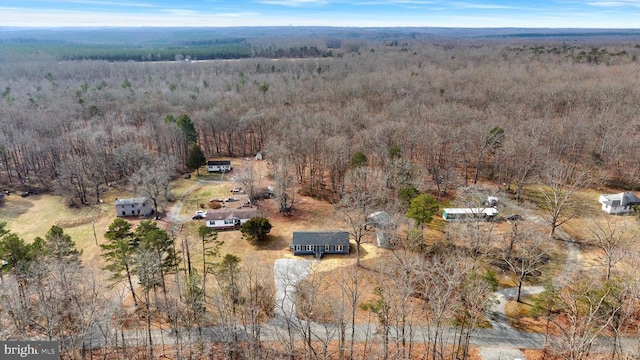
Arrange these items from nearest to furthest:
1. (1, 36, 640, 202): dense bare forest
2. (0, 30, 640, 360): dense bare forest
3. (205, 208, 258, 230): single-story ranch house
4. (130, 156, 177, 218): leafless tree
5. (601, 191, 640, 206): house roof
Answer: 1. (0, 30, 640, 360): dense bare forest
2. (601, 191, 640, 206): house roof
3. (205, 208, 258, 230): single-story ranch house
4. (130, 156, 177, 218): leafless tree
5. (1, 36, 640, 202): dense bare forest

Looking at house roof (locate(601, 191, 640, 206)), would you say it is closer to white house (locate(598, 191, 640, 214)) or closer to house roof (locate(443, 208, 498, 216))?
white house (locate(598, 191, 640, 214))

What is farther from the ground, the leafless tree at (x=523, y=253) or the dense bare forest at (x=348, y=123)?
the dense bare forest at (x=348, y=123)

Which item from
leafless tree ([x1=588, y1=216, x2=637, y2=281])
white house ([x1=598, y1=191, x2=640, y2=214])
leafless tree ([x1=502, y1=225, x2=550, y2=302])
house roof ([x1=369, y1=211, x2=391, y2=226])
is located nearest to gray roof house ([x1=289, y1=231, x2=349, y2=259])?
house roof ([x1=369, y1=211, x2=391, y2=226])

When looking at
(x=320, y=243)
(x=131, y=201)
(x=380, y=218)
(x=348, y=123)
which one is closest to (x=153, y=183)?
(x=131, y=201)

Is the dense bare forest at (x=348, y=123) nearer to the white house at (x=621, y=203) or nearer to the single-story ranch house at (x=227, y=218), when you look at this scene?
the white house at (x=621, y=203)

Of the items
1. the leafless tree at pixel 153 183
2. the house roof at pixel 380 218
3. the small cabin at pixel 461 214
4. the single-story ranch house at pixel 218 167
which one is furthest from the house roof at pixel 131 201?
the small cabin at pixel 461 214

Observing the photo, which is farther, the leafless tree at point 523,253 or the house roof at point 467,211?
the house roof at point 467,211

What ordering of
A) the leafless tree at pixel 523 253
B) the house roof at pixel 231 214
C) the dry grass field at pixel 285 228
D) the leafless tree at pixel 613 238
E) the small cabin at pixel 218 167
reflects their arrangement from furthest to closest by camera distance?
the small cabin at pixel 218 167 → the house roof at pixel 231 214 → the dry grass field at pixel 285 228 → the leafless tree at pixel 523 253 → the leafless tree at pixel 613 238

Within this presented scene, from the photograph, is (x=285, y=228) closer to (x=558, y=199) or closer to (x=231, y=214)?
(x=231, y=214)

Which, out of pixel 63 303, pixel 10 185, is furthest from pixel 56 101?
pixel 63 303
